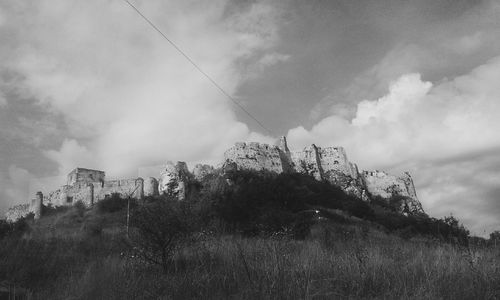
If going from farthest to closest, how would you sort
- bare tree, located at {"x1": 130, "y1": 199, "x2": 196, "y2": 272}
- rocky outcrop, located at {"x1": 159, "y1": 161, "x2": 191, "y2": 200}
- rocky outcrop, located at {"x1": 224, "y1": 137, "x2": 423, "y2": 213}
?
rocky outcrop, located at {"x1": 224, "y1": 137, "x2": 423, "y2": 213}, rocky outcrop, located at {"x1": 159, "y1": 161, "x2": 191, "y2": 200}, bare tree, located at {"x1": 130, "y1": 199, "x2": 196, "y2": 272}

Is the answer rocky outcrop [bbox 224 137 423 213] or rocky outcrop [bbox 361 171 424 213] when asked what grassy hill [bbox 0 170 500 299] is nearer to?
rocky outcrop [bbox 224 137 423 213]

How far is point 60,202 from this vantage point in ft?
149

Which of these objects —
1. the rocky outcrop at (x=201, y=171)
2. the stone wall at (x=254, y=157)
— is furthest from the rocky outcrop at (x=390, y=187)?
the rocky outcrop at (x=201, y=171)

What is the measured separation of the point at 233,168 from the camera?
136 ft

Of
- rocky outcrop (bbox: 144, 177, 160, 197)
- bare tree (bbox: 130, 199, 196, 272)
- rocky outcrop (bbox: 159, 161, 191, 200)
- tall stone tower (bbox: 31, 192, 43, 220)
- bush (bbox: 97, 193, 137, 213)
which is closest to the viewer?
bare tree (bbox: 130, 199, 196, 272)

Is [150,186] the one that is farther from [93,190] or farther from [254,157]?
[254,157]

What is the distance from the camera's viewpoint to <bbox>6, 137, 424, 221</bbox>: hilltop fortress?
140 feet

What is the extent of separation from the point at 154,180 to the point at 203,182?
5945mm

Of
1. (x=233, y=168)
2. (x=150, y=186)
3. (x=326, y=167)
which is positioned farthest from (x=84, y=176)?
(x=326, y=167)

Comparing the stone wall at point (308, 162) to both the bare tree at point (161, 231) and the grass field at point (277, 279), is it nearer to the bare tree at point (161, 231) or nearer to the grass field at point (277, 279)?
the bare tree at point (161, 231)

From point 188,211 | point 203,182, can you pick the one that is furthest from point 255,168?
point 188,211

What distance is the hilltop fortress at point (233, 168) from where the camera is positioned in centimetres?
4272

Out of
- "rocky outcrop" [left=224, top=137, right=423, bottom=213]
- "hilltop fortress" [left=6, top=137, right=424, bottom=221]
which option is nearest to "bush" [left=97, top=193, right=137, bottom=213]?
"hilltop fortress" [left=6, top=137, right=424, bottom=221]

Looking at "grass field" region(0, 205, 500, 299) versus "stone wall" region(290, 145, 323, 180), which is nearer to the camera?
"grass field" region(0, 205, 500, 299)
